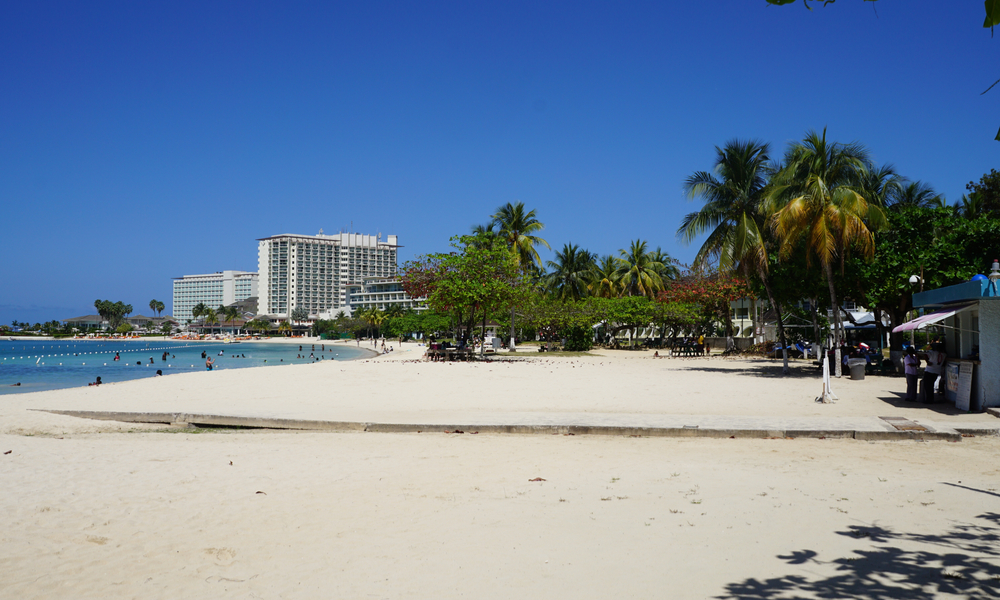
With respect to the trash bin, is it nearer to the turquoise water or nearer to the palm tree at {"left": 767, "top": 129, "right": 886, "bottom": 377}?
the palm tree at {"left": 767, "top": 129, "right": 886, "bottom": 377}

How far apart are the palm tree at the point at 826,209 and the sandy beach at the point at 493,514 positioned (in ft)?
34.4

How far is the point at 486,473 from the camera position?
8086mm

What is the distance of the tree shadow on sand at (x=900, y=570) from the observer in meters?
4.23

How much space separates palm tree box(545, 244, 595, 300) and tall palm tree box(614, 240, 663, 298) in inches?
151

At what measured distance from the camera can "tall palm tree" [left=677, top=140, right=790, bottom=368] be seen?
27.5m

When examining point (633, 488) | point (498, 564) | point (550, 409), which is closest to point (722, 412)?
point (550, 409)

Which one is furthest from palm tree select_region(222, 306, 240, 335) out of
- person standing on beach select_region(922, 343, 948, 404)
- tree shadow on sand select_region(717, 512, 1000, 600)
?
tree shadow on sand select_region(717, 512, 1000, 600)

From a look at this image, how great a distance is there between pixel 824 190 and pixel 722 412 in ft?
39.7

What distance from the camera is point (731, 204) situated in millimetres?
29203

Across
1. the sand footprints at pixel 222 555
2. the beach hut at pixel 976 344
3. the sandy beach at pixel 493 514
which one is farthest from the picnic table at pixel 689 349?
the sand footprints at pixel 222 555

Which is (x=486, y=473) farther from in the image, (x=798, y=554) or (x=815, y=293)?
(x=815, y=293)

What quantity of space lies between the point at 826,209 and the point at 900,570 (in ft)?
64.2

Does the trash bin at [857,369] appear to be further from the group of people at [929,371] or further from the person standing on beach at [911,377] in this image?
the person standing on beach at [911,377]

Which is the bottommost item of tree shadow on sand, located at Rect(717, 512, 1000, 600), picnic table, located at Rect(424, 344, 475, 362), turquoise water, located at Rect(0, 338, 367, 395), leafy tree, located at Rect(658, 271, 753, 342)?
turquoise water, located at Rect(0, 338, 367, 395)
